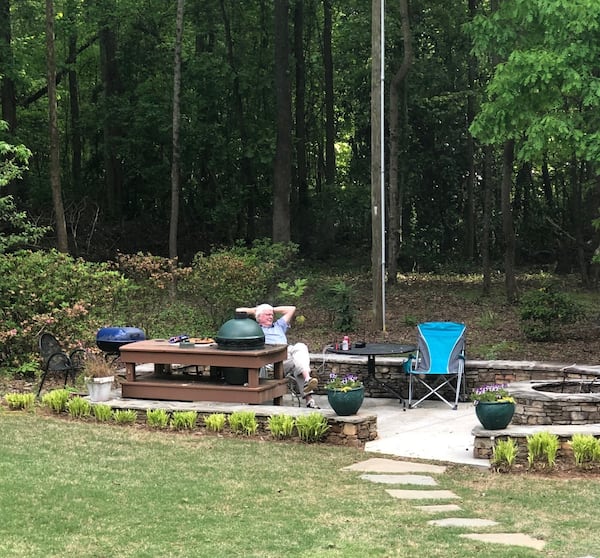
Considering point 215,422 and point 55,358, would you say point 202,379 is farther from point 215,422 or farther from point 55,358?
point 55,358

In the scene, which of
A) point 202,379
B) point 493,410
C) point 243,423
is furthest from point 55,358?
point 493,410

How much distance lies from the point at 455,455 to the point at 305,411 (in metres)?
1.35

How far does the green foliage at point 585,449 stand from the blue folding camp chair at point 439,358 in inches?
98.2

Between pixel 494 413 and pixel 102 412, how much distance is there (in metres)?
3.35

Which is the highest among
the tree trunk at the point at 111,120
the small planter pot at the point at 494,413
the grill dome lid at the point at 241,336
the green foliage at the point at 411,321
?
the tree trunk at the point at 111,120

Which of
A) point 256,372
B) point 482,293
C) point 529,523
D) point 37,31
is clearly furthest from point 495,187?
point 529,523

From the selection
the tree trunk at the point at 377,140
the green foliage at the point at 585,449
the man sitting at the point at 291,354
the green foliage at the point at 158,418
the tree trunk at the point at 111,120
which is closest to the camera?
the green foliage at the point at 585,449

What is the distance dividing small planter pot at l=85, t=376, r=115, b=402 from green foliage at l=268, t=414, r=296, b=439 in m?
1.70

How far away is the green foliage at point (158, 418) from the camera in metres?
6.91

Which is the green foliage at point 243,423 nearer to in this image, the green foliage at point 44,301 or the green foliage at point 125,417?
the green foliage at point 125,417

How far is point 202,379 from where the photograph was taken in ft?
26.5

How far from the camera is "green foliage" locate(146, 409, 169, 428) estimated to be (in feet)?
22.7

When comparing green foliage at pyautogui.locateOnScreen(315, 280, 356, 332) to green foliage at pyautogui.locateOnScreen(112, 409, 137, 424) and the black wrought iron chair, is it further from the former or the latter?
green foliage at pyautogui.locateOnScreen(112, 409, 137, 424)

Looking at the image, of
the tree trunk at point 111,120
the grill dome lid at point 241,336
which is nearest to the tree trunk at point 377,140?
the grill dome lid at point 241,336
